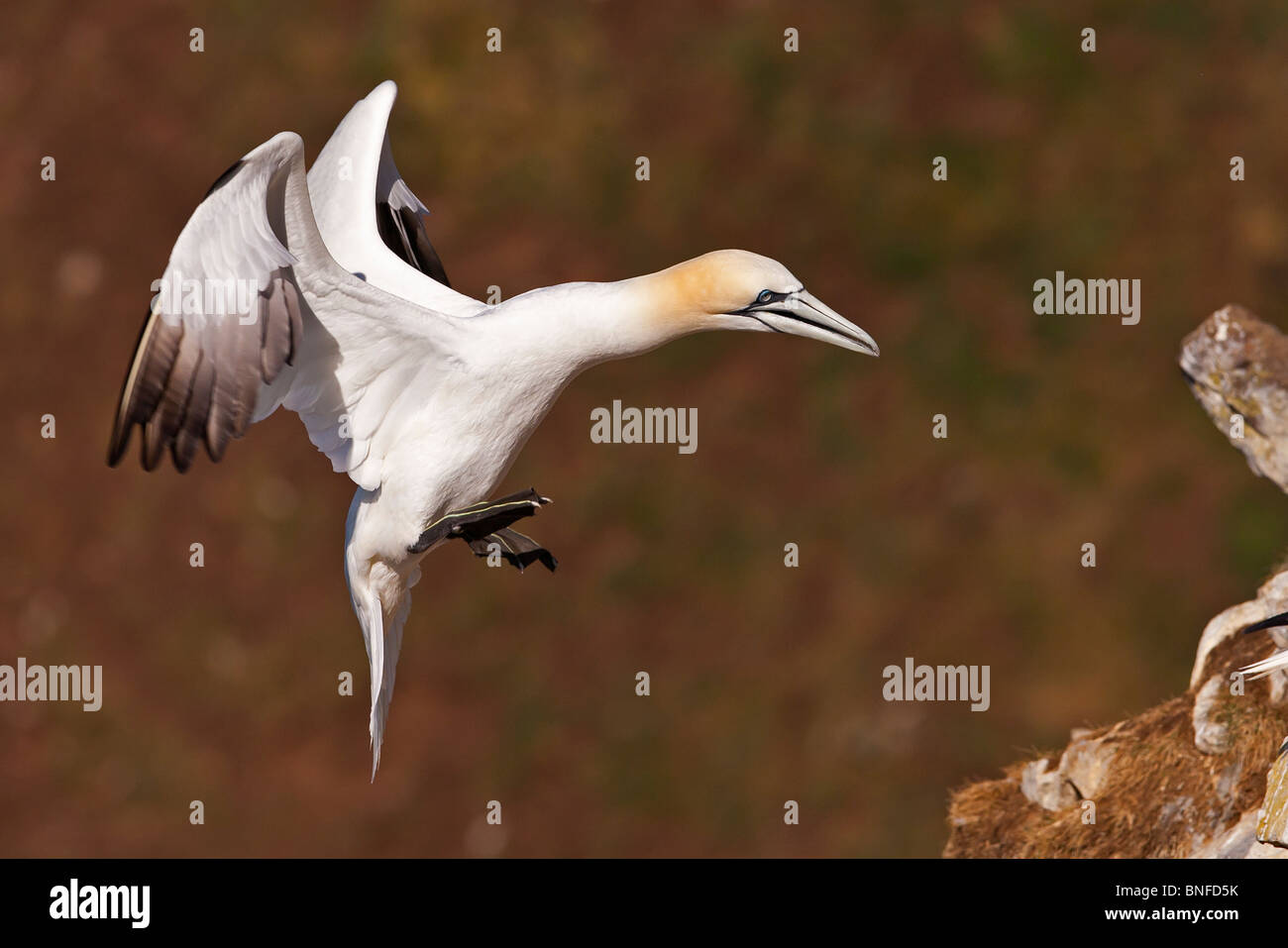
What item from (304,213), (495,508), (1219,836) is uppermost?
(304,213)

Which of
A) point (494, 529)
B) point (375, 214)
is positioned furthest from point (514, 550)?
point (375, 214)

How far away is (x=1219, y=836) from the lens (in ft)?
22.5

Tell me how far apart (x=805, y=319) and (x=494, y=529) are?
1190 millimetres

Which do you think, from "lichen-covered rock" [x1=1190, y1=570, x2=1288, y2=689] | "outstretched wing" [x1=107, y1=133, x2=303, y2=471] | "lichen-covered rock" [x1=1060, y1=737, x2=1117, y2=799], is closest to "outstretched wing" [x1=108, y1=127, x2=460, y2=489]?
"outstretched wing" [x1=107, y1=133, x2=303, y2=471]

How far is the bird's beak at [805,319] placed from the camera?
497 centimetres

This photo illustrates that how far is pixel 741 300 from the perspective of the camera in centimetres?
498

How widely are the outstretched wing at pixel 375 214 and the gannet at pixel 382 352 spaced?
0.03 m

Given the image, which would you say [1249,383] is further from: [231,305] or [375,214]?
[231,305]

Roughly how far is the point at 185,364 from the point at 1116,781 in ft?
15.0

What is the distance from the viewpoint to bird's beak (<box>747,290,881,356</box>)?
497 cm

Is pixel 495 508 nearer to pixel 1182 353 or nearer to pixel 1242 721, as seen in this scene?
pixel 1242 721

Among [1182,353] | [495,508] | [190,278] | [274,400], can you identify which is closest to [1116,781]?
[1182,353]

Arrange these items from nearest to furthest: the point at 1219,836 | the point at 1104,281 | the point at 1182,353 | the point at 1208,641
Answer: the point at 1219,836 → the point at 1208,641 → the point at 1182,353 → the point at 1104,281

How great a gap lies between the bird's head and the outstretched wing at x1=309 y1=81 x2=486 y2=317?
32.1 inches
